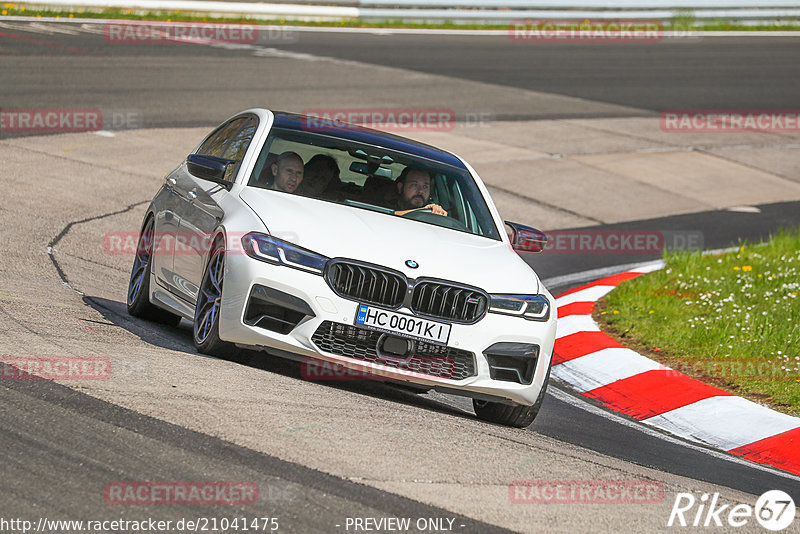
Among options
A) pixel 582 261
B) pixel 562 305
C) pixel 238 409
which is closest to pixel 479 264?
pixel 238 409

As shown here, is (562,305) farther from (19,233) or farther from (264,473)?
(264,473)

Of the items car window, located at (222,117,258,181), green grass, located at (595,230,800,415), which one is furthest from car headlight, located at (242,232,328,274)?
green grass, located at (595,230,800,415)

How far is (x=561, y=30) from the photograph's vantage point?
34156 mm

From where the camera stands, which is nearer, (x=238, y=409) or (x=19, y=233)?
(x=238, y=409)

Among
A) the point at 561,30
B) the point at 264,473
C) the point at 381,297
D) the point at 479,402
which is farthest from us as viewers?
the point at 561,30

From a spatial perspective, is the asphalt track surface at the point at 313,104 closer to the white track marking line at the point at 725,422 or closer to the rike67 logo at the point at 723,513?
the white track marking line at the point at 725,422

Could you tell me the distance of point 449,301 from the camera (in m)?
6.74

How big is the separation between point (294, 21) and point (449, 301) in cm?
2560

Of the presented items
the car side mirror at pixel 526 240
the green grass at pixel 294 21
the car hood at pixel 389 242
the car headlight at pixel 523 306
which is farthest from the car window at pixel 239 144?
the green grass at pixel 294 21

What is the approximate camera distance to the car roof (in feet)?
26.7

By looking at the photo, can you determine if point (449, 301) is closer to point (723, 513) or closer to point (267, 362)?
point (267, 362)

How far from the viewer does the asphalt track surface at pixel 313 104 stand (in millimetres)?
4777

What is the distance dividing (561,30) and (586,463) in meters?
29.4

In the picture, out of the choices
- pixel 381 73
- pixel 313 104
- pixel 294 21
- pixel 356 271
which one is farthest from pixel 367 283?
pixel 294 21
